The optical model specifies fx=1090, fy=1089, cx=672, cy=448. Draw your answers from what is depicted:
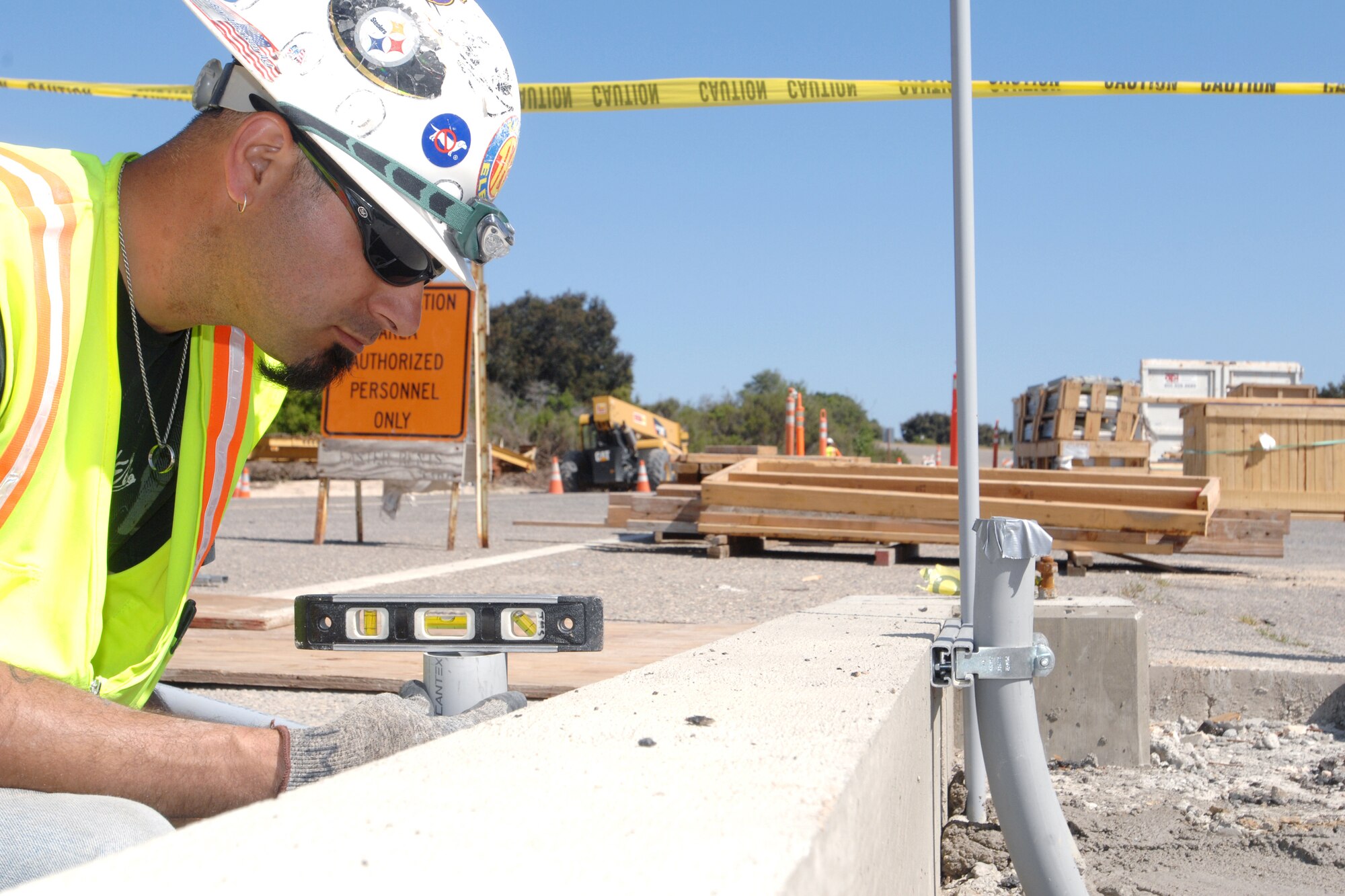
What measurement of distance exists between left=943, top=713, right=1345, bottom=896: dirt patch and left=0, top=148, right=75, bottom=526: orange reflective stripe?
2.33 meters

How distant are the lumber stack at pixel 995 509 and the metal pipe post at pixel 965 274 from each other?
6.14m

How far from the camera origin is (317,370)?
214 centimetres

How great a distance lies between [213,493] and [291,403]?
109 feet

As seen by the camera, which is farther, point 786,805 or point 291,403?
point 291,403

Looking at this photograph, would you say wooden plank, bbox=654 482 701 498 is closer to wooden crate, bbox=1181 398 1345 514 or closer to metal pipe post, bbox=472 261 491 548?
metal pipe post, bbox=472 261 491 548

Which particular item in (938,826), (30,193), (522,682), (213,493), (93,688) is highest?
(30,193)

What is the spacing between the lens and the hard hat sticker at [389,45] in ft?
6.39

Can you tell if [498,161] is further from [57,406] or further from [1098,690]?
[1098,690]

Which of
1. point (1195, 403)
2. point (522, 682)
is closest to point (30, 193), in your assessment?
point (522, 682)

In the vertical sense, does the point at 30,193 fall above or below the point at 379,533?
above

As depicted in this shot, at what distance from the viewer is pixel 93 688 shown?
1879 mm

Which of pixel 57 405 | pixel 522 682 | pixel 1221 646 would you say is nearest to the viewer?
pixel 57 405

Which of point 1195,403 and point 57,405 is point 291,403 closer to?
point 1195,403

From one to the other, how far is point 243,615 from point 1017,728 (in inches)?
154
